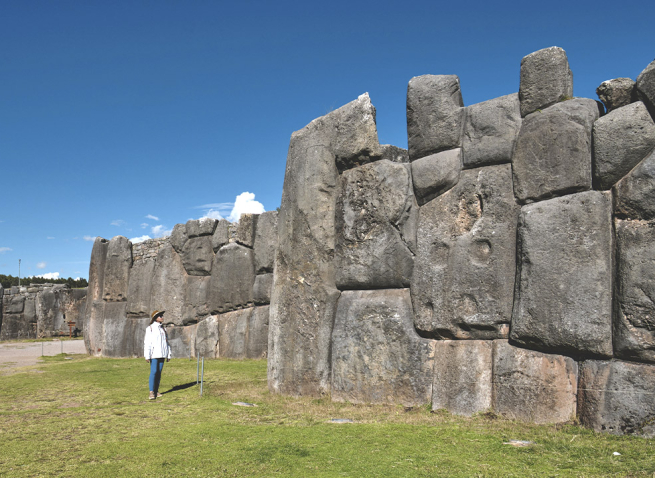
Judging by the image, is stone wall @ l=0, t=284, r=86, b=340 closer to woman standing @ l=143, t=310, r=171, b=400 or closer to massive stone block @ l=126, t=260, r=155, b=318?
massive stone block @ l=126, t=260, r=155, b=318

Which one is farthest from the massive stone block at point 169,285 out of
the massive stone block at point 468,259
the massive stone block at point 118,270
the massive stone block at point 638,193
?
the massive stone block at point 638,193

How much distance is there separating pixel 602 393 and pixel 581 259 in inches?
51.6

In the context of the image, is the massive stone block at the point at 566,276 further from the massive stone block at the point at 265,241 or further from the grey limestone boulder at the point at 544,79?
the massive stone block at the point at 265,241

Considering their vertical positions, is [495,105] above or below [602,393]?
above

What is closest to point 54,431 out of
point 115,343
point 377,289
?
point 377,289

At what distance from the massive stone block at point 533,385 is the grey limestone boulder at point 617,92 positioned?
2.73m

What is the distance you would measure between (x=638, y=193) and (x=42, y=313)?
82.7ft

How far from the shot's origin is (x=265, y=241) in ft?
43.1

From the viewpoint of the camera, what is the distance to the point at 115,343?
15.5m

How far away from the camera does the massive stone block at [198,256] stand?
46.5ft

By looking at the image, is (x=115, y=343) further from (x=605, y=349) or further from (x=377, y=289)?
(x=605, y=349)

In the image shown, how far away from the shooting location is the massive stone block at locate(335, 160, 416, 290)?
690 centimetres

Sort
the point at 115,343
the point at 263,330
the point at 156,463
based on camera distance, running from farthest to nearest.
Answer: the point at 115,343
the point at 263,330
the point at 156,463

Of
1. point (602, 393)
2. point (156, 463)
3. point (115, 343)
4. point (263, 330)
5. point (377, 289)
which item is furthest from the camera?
point (115, 343)
